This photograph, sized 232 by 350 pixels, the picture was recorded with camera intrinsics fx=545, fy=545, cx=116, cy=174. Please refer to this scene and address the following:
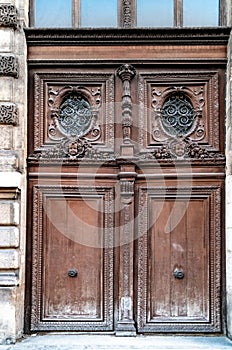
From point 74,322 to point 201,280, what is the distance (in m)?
1.50

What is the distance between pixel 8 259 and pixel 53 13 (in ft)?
9.40

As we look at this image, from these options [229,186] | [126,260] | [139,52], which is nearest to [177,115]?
[139,52]

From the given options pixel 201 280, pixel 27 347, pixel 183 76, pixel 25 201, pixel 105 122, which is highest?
pixel 183 76

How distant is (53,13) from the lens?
6355mm

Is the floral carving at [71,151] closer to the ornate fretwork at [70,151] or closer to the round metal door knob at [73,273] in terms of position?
the ornate fretwork at [70,151]

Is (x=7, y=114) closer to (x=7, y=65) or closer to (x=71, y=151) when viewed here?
(x=7, y=65)

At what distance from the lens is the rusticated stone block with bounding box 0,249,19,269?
5734 mm

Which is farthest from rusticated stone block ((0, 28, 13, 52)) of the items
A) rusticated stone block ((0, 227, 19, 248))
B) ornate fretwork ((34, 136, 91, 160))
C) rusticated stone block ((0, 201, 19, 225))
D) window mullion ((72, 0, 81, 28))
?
rusticated stone block ((0, 227, 19, 248))

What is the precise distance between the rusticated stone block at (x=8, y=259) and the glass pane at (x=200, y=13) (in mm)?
3248

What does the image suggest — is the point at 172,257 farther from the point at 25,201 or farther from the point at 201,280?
the point at 25,201

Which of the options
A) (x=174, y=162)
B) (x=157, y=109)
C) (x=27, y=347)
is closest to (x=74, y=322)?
(x=27, y=347)

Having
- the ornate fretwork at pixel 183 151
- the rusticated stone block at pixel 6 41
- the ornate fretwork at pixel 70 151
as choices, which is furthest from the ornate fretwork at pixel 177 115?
the rusticated stone block at pixel 6 41

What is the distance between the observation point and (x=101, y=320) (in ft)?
20.0

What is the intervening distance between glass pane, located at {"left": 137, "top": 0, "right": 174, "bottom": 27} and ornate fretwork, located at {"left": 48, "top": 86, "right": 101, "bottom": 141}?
3.21 ft
